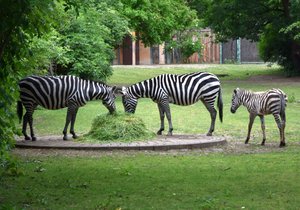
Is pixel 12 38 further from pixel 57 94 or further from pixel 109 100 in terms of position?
pixel 109 100

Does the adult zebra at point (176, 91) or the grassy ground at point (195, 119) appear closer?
the adult zebra at point (176, 91)

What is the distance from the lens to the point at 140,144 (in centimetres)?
1522

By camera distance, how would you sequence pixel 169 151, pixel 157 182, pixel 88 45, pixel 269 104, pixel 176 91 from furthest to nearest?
pixel 88 45 → pixel 176 91 → pixel 269 104 → pixel 169 151 → pixel 157 182

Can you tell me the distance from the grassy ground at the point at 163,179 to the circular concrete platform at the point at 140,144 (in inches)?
15.4

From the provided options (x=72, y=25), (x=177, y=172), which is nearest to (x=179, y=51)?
(x=72, y=25)

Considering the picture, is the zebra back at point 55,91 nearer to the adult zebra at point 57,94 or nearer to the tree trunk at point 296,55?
the adult zebra at point 57,94

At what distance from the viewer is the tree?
38750 millimetres

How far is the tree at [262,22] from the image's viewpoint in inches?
1526

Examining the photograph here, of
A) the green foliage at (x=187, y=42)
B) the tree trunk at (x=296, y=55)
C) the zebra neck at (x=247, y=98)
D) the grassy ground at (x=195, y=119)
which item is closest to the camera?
the zebra neck at (x=247, y=98)

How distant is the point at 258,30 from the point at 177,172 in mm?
28862

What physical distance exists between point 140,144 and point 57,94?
2495mm

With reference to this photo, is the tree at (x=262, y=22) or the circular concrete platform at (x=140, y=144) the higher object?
the tree at (x=262, y=22)

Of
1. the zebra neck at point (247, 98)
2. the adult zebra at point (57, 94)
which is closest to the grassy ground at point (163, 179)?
the zebra neck at point (247, 98)

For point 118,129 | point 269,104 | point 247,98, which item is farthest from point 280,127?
point 118,129
